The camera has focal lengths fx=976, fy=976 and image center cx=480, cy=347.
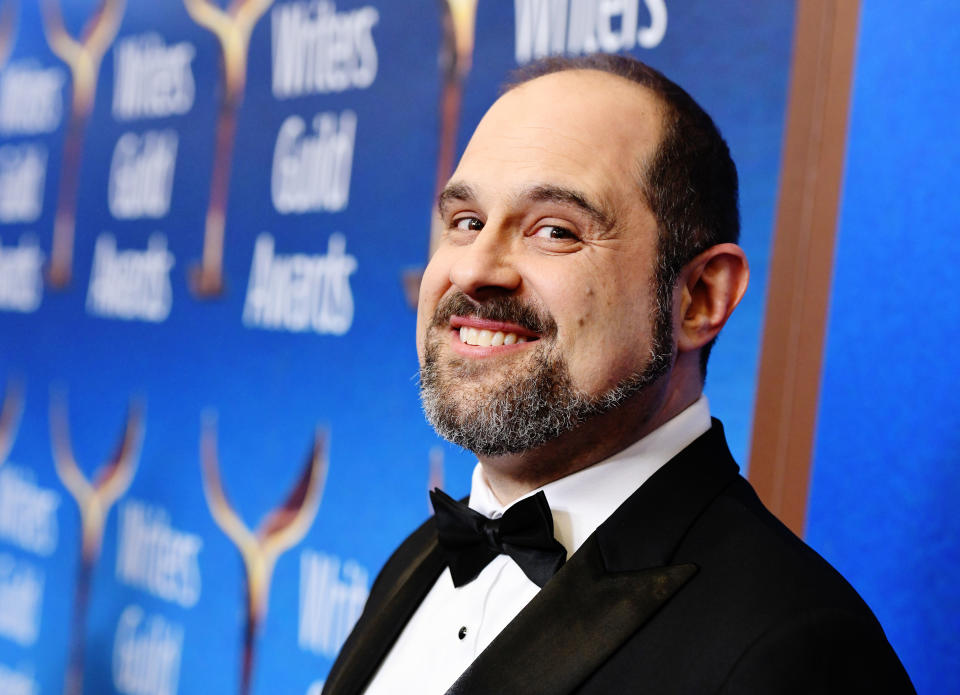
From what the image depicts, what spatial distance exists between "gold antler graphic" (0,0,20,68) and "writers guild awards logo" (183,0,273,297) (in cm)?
141

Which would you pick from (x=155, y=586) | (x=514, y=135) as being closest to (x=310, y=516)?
(x=155, y=586)

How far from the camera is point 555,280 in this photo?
43.4 inches

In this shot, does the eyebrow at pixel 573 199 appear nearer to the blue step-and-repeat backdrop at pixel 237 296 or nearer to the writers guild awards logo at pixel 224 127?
the blue step-and-repeat backdrop at pixel 237 296

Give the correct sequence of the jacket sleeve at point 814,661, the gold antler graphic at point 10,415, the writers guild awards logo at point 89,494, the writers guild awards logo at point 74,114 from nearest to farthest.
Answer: the jacket sleeve at point 814,661, the writers guild awards logo at point 89,494, the writers guild awards logo at point 74,114, the gold antler graphic at point 10,415

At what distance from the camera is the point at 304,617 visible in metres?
2.46

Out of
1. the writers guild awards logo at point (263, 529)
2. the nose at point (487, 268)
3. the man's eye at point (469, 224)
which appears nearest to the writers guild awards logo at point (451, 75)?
the writers guild awards logo at point (263, 529)

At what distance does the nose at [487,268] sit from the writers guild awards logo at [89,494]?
2196 millimetres

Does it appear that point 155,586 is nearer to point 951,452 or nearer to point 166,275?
point 166,275

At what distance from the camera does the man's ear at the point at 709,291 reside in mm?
1173

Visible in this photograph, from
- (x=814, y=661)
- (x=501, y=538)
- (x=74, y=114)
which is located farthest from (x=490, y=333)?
(x=74, y=114)

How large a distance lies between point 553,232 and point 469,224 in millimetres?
130

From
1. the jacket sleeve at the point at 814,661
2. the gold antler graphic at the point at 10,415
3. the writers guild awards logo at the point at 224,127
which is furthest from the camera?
the gold antler graphic at the point at 10,415

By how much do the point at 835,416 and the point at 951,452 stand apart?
0.63 feet

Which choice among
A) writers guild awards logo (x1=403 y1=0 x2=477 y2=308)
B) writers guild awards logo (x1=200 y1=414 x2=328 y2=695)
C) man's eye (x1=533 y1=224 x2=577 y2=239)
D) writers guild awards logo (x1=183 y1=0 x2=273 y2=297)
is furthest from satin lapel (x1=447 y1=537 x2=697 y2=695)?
writers guild awards logo (x1=183 y1=0 x2=273 y2=297)
